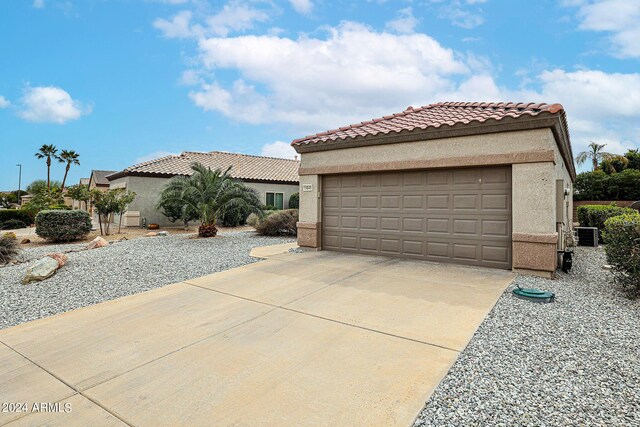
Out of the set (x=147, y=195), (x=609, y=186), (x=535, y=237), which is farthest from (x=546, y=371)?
(x=609, y=186)

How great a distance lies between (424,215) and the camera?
8891 mm

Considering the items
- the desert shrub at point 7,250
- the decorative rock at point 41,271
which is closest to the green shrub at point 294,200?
the desert shrub at point 7,250

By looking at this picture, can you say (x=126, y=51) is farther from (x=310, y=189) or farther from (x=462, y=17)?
(x=462, y=17)

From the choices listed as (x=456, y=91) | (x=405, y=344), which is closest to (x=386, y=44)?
(x=456, y=91)

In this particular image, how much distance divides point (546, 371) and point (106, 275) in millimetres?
8461

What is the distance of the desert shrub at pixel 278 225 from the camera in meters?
16.0

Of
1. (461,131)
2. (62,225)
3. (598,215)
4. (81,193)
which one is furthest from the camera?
(81,193)

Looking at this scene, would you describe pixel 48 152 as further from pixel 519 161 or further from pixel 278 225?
pixel 519 161

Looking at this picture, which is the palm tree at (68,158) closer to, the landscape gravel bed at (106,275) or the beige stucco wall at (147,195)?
the beige stucco wall at (147,195)

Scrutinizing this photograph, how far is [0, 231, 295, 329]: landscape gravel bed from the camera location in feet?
19.5

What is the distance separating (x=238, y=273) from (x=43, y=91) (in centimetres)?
2443

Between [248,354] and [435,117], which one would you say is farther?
[435,117]

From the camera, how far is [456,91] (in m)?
16.7

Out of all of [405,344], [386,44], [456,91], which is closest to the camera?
[405,344]
